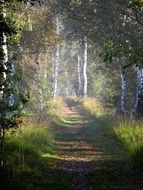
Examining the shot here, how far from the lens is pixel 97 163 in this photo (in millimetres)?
15781

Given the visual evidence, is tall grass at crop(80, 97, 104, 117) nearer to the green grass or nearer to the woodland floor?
the woodland floor

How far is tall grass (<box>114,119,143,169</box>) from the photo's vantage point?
14.7 m

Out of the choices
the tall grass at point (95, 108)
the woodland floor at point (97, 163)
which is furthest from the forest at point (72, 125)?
the tall grass at point (95, 108)

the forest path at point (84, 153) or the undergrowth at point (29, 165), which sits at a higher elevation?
the undergrowth at point (29, 165)

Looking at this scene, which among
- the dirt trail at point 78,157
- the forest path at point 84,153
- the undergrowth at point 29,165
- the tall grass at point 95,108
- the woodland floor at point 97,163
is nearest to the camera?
the undergrowth at point 29,165

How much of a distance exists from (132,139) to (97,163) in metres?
2.93

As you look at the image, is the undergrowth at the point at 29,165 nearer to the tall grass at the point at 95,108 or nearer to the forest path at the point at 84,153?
the forest path at the point at 84,153

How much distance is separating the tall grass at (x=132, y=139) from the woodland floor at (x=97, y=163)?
0.27m

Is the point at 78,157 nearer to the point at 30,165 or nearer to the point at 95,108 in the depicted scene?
Answer: the point at 30,165

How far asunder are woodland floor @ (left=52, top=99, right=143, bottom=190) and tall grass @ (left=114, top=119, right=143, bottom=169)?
269 mm

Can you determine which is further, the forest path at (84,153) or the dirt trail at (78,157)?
the forest path at (84,153)

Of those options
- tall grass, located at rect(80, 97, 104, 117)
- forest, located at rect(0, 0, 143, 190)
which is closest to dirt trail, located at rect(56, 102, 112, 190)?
forest, located at rect(0, 0, 143, 190)

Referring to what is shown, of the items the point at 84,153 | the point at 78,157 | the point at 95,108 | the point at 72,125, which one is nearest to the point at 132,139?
the point at 84,153

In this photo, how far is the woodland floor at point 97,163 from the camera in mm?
12281
